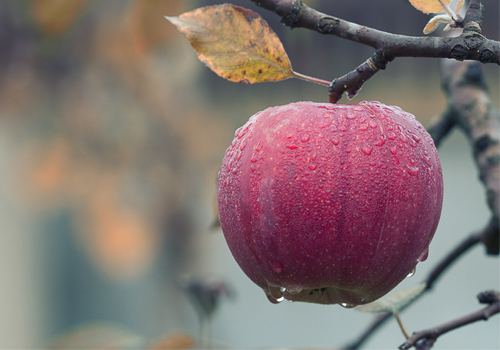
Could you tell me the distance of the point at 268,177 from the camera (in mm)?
299

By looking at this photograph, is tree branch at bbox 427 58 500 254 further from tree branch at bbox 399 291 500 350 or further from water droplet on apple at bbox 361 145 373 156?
water droplet on apple at bbox 361 145 373 156

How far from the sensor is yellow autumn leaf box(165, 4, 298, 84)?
32cm

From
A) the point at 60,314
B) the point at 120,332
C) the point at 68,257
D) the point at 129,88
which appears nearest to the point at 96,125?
the point at 129,88

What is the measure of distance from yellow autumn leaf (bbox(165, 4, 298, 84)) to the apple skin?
0.03 meters

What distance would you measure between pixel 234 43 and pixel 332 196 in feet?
0.41

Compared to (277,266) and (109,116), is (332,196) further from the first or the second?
(109,116)

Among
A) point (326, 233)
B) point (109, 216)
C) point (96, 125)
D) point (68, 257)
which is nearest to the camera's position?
point (326, 233)

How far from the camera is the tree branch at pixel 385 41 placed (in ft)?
0.85

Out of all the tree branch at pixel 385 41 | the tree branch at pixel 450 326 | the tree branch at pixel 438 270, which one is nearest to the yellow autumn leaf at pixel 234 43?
the tree branch at pixel 385 41

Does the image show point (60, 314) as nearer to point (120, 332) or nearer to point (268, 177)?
point (120, 332)

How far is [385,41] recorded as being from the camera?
0.28 meters

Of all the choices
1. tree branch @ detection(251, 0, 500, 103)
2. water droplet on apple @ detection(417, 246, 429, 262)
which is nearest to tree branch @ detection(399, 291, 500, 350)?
water droplet on apple @ detection(417, 246, 429, 262)

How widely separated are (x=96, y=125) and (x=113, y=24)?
0.39 metres

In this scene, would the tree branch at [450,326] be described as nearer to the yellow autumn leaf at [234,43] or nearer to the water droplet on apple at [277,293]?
the water droplet on apple at [277,293]
